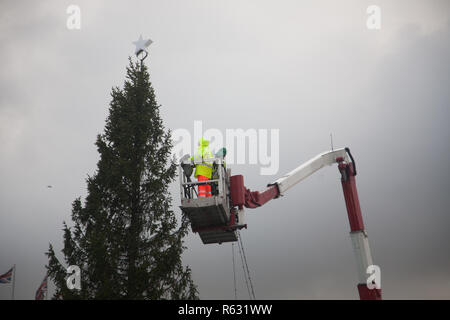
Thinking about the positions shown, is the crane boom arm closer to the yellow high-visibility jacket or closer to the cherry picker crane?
the cherry picker crane

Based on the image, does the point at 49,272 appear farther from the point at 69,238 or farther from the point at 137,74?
the point at 137,74

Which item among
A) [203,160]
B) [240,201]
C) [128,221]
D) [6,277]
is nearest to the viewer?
[203,160]

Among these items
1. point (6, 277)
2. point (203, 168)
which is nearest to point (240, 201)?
point (203, 168)

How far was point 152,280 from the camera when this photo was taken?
13906 mm

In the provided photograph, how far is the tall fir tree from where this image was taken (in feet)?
45.0

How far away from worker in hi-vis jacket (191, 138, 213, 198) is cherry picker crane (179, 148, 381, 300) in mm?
171

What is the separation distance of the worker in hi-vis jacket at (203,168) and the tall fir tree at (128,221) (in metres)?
3.61

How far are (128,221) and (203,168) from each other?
472cm

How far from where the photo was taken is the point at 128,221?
15.2 metres

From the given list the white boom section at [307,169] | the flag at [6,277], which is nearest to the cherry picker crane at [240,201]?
the white boom section at [307,169]

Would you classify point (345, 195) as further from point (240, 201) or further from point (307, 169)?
point (240, 201)

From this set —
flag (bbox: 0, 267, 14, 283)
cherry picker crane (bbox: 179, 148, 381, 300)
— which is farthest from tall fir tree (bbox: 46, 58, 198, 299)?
flag (bbox: 0, 267, 14, 283)

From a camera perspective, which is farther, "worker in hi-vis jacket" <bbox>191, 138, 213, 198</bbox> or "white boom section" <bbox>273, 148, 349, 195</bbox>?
"white boom section" <bbox>273, 148, 349, 195</bbox>
